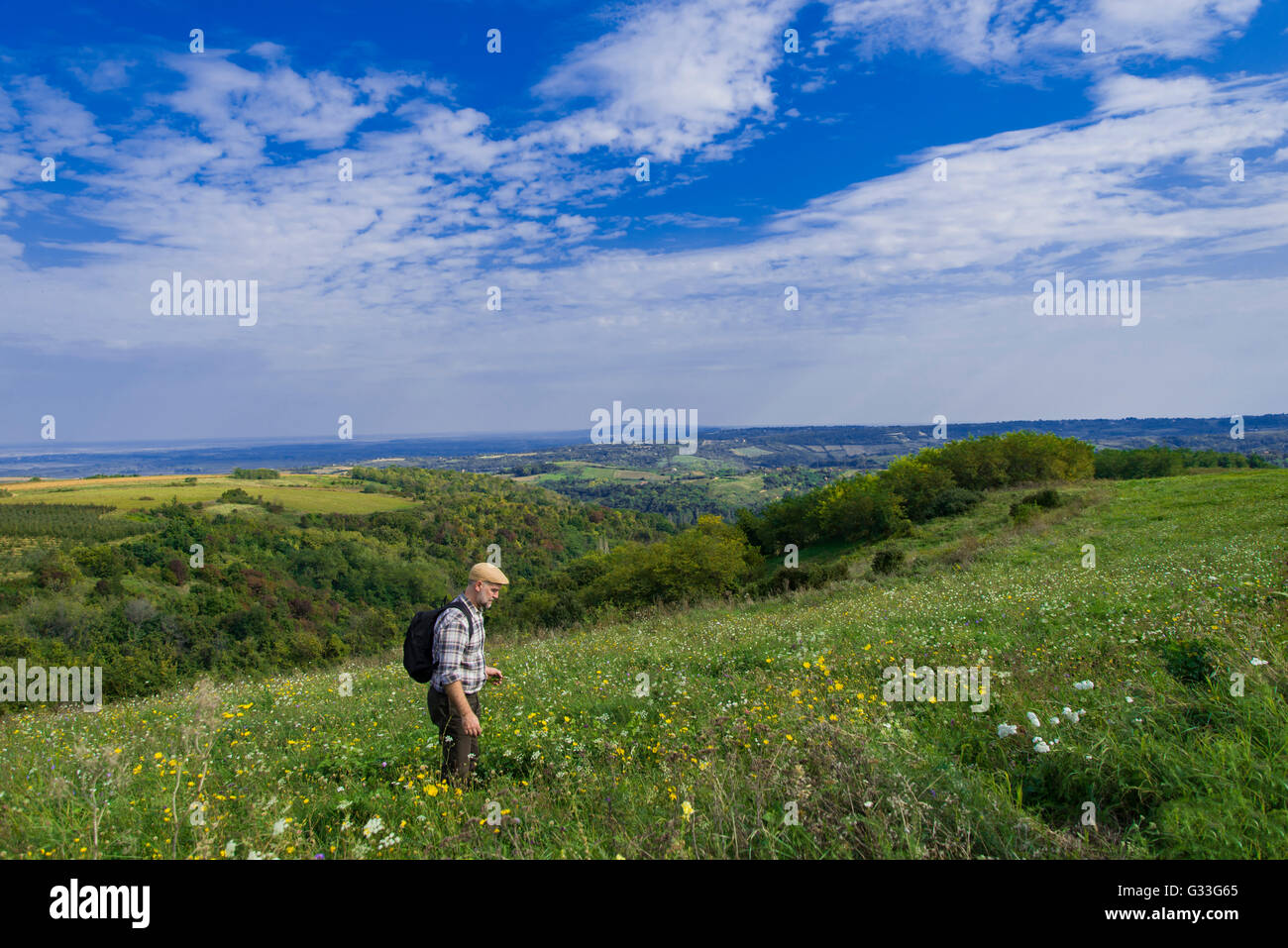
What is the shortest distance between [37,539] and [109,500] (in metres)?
24.2

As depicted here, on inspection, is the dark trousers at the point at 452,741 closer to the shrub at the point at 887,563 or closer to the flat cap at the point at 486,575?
the flat cap at the point at 486,575

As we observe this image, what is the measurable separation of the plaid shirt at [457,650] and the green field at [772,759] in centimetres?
78

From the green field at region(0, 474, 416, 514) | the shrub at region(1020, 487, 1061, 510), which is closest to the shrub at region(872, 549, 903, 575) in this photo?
the shrub at region(1020, 487, 1061, 510)

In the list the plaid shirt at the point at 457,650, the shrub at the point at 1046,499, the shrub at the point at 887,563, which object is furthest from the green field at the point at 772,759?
the shrub at the point at 1046,499

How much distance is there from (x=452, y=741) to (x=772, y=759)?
2643 millimetres

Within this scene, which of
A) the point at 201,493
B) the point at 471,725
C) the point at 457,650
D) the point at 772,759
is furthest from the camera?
the point at 201,493

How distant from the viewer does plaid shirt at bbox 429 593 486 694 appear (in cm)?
467

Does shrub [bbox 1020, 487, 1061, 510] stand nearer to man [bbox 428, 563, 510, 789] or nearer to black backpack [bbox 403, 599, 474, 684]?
man [bbox 428, 563, 510, 789]

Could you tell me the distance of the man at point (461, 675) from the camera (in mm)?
4637

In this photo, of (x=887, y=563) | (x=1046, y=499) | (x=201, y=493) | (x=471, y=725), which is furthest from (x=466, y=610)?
(x=201, y=493)

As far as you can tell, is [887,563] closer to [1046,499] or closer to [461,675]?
[1046,499]

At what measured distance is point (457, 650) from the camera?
4695mm
